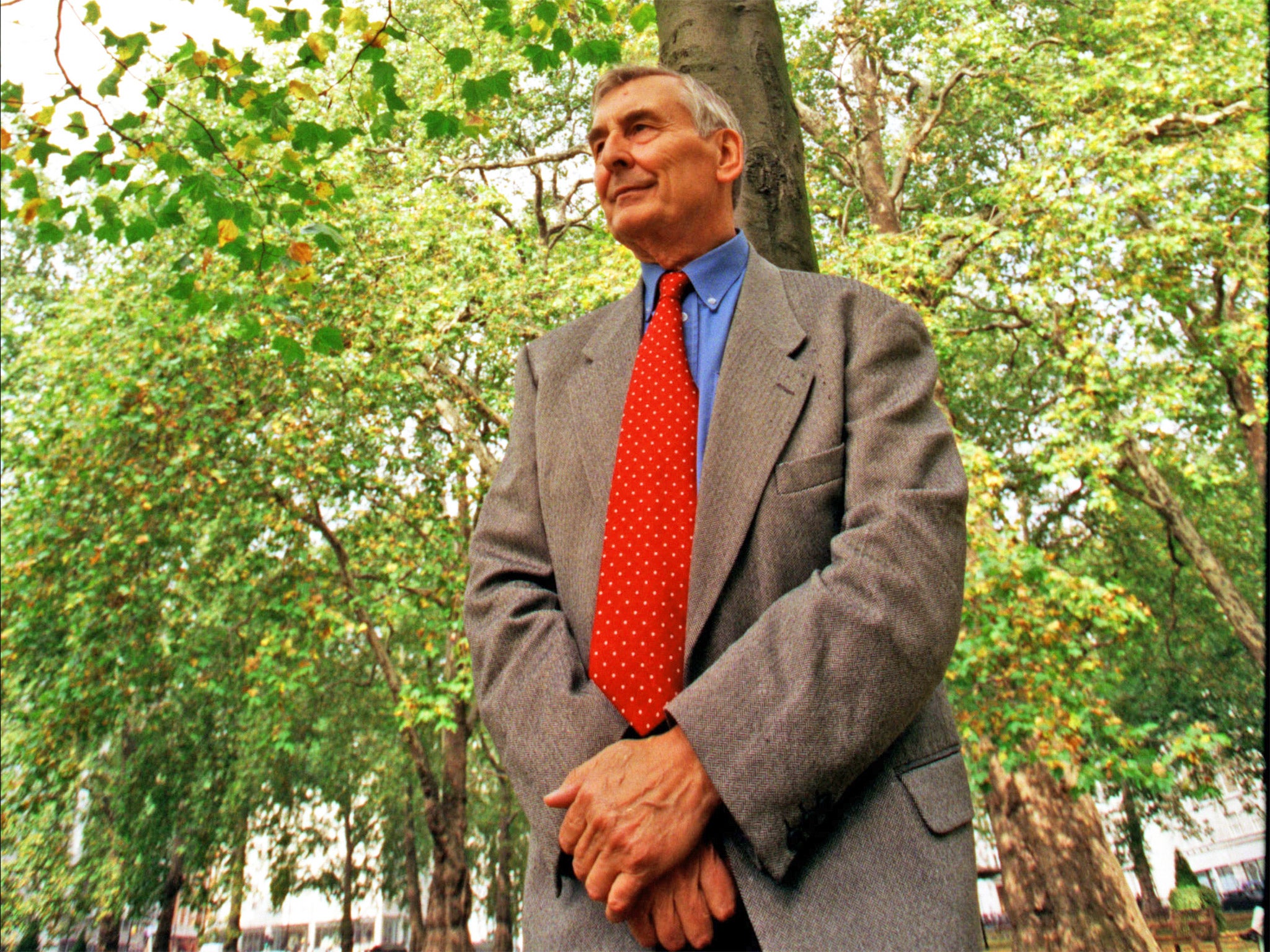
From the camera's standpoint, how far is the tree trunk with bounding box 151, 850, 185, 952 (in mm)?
17953

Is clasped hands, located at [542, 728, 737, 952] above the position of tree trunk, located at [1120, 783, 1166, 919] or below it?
above

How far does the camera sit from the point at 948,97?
45.8 feet

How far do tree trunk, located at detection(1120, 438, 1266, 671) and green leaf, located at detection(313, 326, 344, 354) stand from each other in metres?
10.2

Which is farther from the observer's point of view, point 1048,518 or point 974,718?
point 1048,518

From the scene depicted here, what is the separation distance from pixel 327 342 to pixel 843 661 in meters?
3.82

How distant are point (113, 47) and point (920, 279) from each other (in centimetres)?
820

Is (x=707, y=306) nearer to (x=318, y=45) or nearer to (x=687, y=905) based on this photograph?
(x=687, y=905)

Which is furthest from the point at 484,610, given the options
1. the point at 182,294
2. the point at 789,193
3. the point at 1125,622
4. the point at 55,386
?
the point at 55,386

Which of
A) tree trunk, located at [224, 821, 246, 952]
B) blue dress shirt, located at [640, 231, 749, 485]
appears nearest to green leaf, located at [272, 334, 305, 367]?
blue dress shirt, located at [640, 231, 749, 485]

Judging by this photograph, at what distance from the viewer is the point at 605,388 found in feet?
6.48

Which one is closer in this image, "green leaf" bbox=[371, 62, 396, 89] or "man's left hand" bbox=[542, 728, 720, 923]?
"man's left hand" bbox=[542, 728, 720, 923]

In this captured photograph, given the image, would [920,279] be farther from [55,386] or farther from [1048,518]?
[55,386]

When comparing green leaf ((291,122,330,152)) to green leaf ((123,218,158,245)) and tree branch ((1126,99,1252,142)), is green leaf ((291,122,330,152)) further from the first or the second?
tree branch ((1126,99,1252,142))

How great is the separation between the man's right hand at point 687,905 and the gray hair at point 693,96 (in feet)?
5.04
